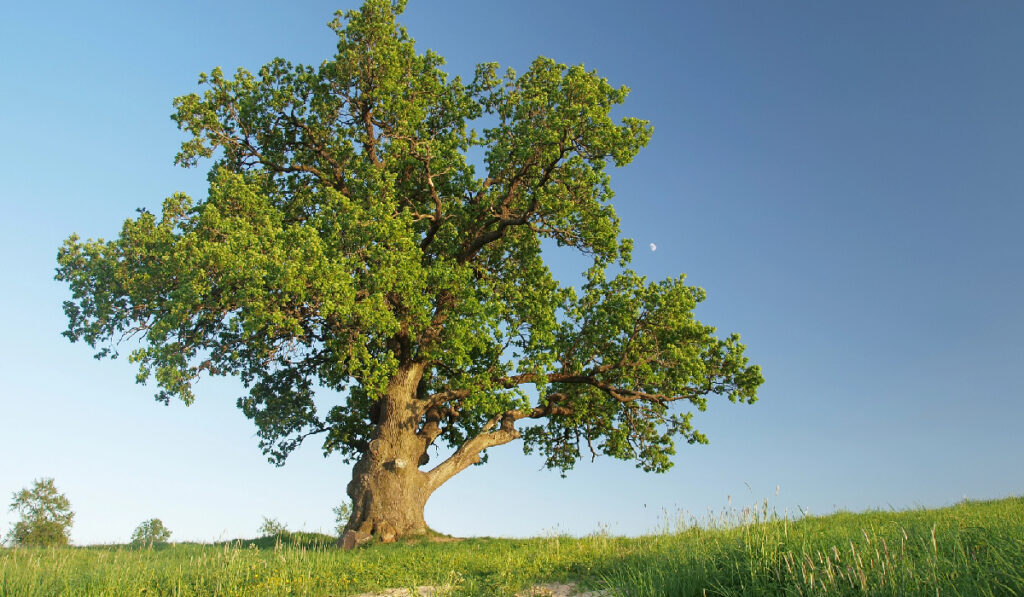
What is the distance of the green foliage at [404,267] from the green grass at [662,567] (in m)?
7.01

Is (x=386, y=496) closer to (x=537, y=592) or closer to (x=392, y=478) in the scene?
(x=392, y=478)

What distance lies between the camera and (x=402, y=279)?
1961 cm

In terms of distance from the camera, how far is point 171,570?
11578 millimetres

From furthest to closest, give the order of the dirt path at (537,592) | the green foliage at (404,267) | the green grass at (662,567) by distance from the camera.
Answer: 1. the green foliage at (404,267)
2. the dirt path at (537,592)
3. the green grass at (662,567)

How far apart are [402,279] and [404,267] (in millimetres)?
375

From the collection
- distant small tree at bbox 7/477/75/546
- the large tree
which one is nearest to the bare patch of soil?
the large tree

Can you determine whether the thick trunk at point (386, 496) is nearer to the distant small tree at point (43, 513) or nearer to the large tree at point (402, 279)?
the large tree at point (402, 279)

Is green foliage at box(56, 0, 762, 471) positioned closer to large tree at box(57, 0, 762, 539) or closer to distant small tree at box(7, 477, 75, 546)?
large tree at box(57, 0, 762, 539)

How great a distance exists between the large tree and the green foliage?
8 centimetres

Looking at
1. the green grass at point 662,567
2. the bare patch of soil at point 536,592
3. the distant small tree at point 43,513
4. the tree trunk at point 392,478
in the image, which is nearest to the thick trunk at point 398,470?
the tree trunk at point 392,478

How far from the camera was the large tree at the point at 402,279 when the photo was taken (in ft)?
62.6

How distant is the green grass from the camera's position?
671cm

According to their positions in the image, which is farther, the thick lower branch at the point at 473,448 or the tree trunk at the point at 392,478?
the thick lower branch at the point at 473,448

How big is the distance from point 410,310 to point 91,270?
32.4ft
